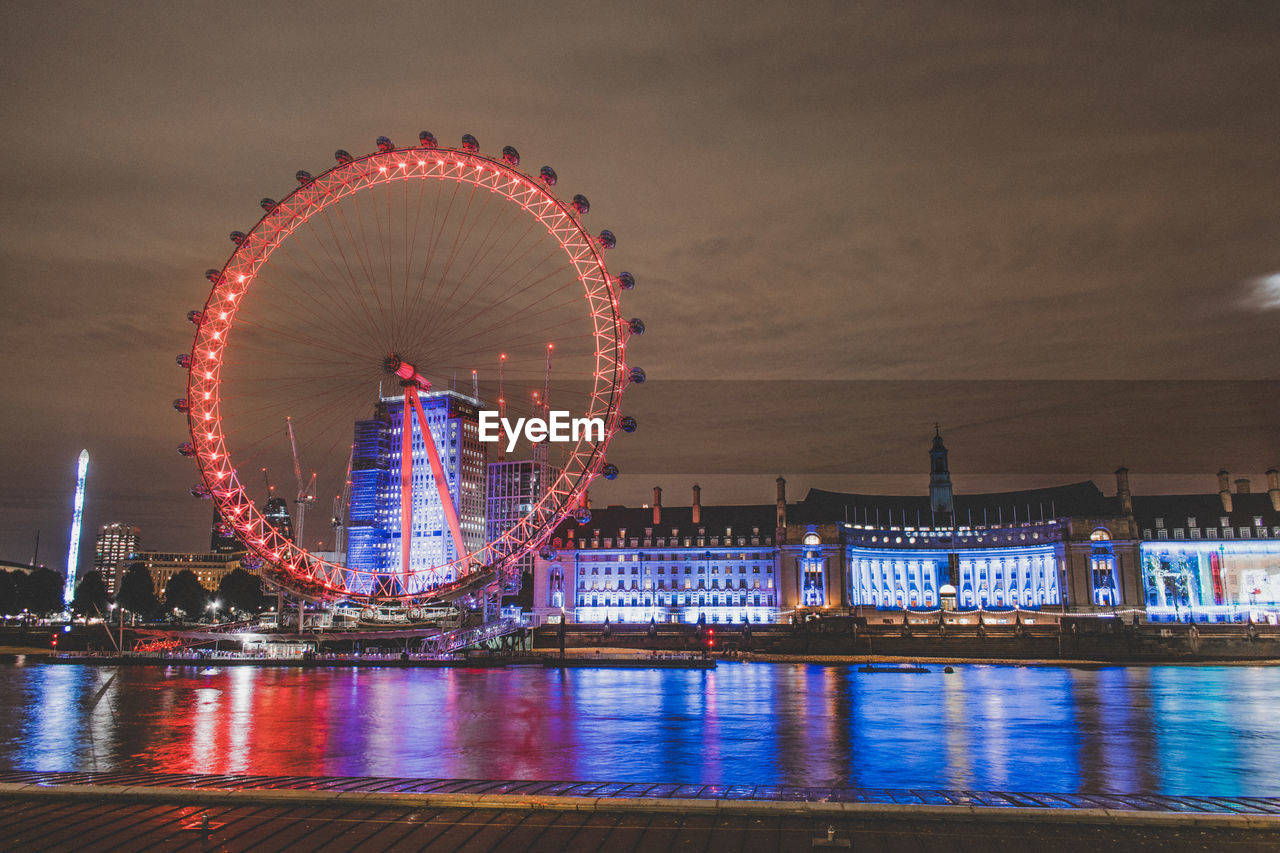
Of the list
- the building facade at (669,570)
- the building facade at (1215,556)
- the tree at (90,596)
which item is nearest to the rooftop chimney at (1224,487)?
the building facade at (1215,556)

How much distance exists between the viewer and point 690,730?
1564 inches

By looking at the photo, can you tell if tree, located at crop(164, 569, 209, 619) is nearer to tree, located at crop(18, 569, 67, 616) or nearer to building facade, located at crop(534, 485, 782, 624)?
tree, located at crop(18, 569, 67, 616)

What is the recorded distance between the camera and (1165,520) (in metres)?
146

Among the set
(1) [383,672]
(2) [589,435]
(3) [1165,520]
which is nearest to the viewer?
(2) [589,435]

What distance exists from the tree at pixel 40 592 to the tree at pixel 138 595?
10.1 m

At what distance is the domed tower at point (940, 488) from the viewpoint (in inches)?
6624

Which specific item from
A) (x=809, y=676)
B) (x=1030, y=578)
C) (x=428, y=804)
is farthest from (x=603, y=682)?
(x=1030, y=578)

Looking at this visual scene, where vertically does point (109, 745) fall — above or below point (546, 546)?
below

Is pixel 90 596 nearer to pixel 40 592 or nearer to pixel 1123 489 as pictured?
pixel 40 592

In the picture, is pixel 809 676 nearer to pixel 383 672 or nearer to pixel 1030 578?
pixel 383 672

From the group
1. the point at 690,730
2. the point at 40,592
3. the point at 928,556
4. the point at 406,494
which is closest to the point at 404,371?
the point at 406,494

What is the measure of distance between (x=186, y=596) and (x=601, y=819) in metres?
180

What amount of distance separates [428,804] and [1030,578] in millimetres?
152165

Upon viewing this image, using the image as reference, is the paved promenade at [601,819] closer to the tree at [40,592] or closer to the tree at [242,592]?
the tree at [40,592]
